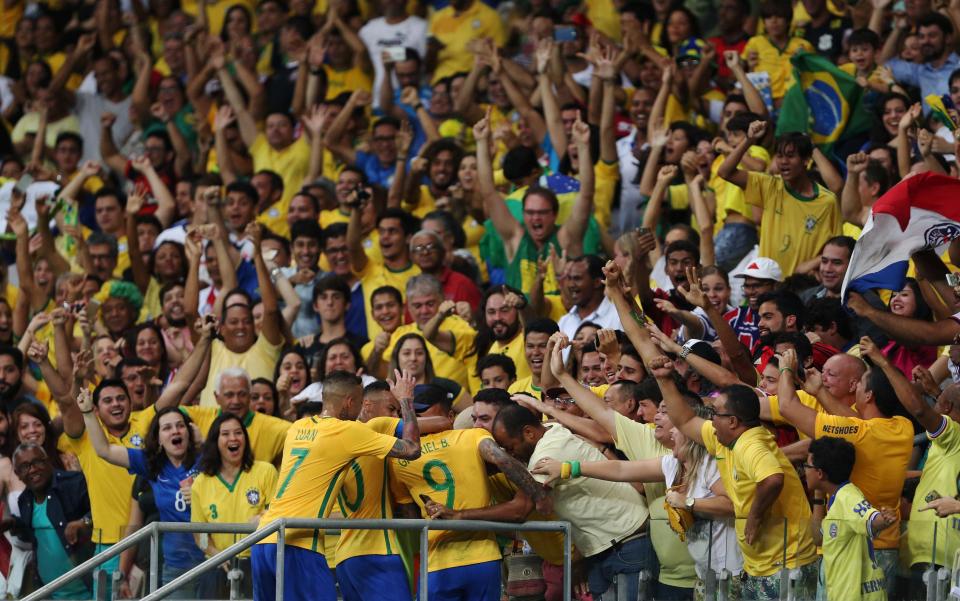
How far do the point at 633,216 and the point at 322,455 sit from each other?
5.54 m

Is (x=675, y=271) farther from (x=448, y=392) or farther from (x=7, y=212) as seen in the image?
(x=7, y=212)

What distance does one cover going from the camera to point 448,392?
10.8 m

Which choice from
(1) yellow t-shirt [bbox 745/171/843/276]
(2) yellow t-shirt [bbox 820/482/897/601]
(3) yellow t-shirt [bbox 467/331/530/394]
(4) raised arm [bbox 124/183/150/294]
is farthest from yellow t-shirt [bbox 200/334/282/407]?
(2) yellow t-shirt [bbox 820/482/897/601]

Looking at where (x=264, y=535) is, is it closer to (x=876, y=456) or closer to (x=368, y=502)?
(x=368, y=502)

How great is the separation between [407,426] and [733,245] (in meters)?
4.23

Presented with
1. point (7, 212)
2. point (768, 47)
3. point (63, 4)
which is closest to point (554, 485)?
point (768, 47)

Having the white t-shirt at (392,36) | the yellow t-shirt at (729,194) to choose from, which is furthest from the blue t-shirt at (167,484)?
the white t-shirt at (392,36)

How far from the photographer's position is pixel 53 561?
10.6 metres

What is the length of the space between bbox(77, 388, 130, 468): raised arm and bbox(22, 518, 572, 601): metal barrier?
1.79 metres

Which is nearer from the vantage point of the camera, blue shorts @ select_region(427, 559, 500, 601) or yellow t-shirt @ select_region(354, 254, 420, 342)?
blue shorts @ select_region(427, 559, 500, 601)

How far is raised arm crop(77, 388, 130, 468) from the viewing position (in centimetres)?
1162

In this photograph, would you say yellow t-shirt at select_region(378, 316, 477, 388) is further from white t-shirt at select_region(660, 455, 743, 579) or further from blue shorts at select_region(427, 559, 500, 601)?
white t-shirt at select_region(660, 455, 743, 579)

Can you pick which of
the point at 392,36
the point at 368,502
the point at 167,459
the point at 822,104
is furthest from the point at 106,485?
the point at 392,36

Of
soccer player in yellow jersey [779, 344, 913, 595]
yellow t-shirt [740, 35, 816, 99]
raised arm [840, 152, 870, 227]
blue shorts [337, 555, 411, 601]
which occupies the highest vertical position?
yellow t-shirt [740, 35, 816, 99]
